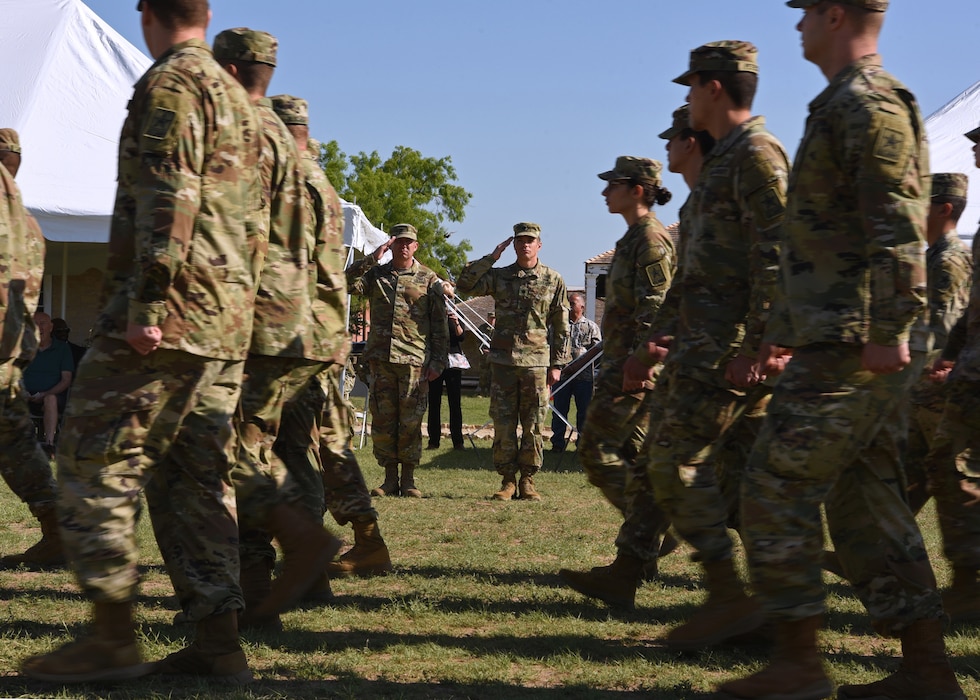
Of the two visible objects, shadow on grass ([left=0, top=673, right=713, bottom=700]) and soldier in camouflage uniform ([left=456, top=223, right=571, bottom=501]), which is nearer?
shadow on grass ([left=0, top=673, right=713, bottom=700])

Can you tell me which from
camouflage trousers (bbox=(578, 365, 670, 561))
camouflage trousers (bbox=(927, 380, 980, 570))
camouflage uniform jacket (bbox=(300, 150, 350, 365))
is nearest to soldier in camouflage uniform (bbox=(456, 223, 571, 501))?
camouflage trousers (bbox=(578, 365, 670, 561))

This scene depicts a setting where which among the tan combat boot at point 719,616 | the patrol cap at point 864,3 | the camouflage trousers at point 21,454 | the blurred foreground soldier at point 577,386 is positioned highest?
the patrol cap at point 864,3

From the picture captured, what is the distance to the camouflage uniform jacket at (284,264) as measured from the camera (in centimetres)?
467

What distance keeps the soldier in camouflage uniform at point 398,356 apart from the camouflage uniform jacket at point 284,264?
5127 mm

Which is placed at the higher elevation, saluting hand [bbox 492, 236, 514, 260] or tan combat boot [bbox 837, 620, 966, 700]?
saluting hand [bbox 492, 236, 514, 260]

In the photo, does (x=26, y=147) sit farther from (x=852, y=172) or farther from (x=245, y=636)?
(x=852, y=172)

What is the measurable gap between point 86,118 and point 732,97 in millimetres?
10547

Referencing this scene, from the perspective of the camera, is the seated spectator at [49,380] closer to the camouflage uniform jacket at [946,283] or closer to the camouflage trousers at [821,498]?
the camouflage uniform jacket at [946,283]

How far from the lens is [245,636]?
15.4 ft

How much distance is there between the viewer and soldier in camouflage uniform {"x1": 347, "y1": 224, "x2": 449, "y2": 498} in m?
10.0

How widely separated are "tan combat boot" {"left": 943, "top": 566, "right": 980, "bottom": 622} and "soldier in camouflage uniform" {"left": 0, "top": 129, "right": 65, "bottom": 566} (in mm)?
4570

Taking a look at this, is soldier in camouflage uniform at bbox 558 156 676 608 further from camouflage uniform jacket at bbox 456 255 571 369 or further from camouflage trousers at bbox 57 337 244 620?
camouflage uniform jacket at bbox 456 255 571 369

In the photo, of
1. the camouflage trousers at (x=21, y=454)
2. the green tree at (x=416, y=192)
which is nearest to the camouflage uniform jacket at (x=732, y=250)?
the camouflage trousers at (x=21, y=454)

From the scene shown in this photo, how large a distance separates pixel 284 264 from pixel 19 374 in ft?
6.71
